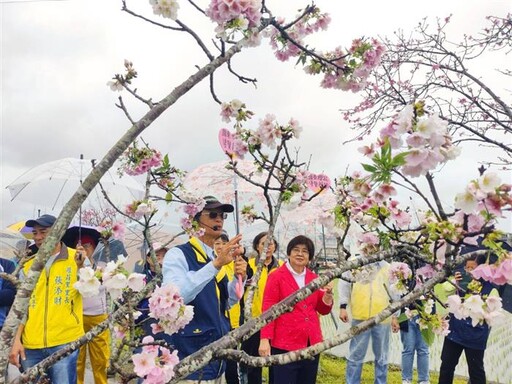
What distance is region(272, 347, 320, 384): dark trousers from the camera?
3820 millimetres

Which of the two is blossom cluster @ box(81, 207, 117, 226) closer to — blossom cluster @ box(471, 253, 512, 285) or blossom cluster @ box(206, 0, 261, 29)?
blossom cluster @ box(206, 0, 261, 29)

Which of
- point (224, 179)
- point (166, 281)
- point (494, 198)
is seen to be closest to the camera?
point (494, 198)

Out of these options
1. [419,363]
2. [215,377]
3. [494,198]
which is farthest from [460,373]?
[494,198]

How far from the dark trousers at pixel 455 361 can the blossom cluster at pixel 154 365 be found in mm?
3625

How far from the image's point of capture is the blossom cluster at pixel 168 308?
215 centimetres

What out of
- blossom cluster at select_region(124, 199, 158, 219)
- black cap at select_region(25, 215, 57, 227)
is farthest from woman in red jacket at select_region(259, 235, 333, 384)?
black cap at select_region(25, 215, 57, 227)

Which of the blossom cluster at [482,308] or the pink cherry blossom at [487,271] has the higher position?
the pink cherry blossom at [487,271]

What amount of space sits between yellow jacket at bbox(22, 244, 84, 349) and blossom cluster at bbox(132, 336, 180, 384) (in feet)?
6.37

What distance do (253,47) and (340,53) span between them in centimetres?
76

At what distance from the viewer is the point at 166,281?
101 inches

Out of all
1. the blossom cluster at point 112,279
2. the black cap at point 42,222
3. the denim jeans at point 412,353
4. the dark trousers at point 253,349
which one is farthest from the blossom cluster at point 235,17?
the denim jeans at point 412,353

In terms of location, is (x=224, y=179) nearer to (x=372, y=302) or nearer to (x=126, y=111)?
(x=372, y=302)

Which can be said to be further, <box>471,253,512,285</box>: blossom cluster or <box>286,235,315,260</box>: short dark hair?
<box>286,235,315,260</box>: short dark hair

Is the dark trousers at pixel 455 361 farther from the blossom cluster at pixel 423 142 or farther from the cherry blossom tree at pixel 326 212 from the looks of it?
the blossom cluster at pixel 423 142
